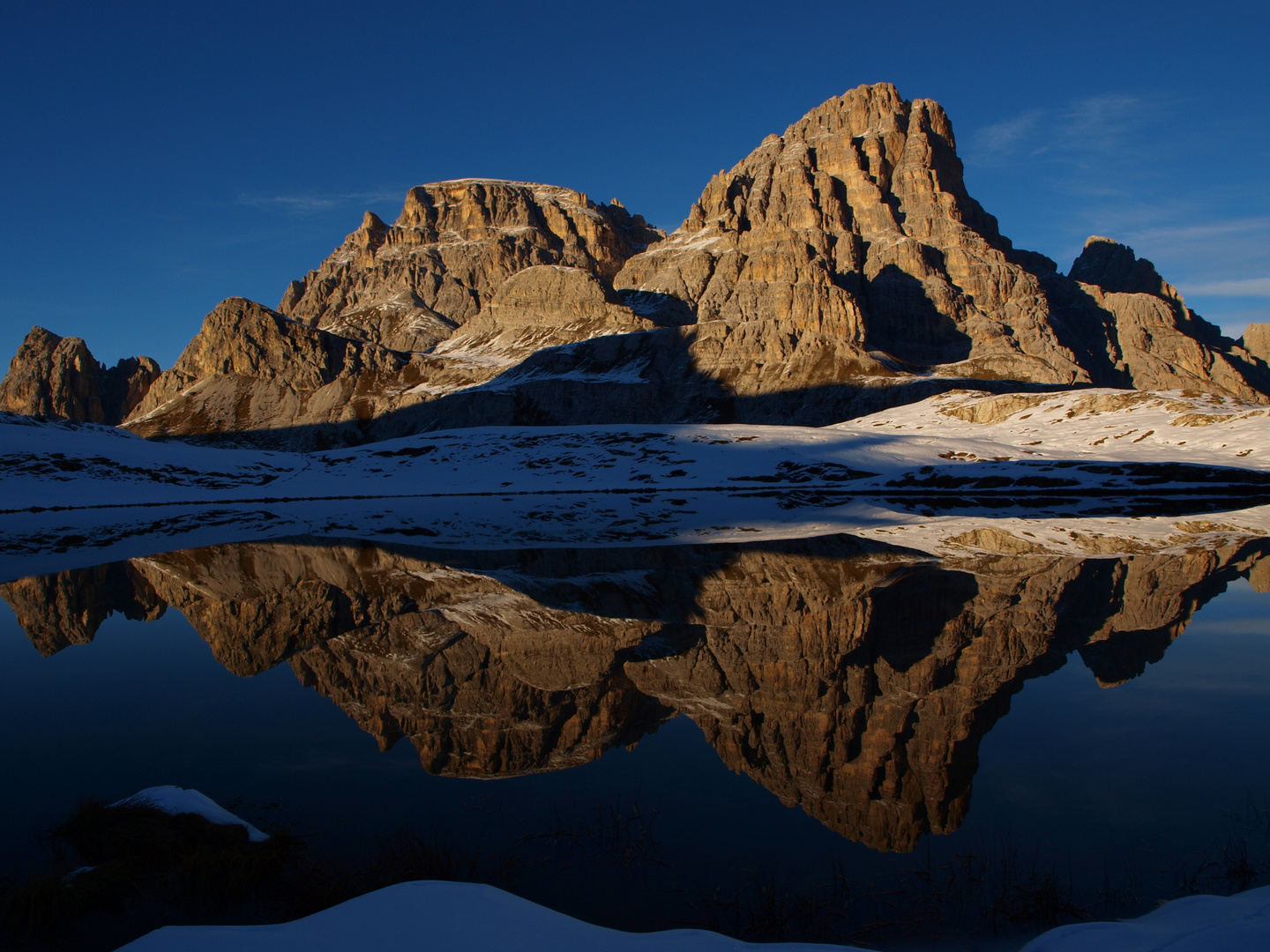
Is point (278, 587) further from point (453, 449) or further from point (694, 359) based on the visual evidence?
point (694, 359)

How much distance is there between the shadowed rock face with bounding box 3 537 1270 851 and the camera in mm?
6926

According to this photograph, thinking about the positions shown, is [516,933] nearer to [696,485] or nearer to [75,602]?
[75,602]

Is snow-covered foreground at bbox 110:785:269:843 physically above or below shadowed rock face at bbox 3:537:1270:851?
below

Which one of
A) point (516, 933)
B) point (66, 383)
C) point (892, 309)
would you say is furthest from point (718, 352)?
point (66, 383)

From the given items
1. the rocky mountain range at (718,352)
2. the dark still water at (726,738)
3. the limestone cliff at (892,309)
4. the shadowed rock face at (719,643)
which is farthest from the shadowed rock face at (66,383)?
the dark still water at (726,738)

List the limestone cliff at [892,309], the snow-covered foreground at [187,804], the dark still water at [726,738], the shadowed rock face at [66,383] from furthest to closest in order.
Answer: the shadowed rock face at [66,383]
the limestone cliff at [892,309]
the snow-covered foreground at [187,804]
the dark still water at [726,738]

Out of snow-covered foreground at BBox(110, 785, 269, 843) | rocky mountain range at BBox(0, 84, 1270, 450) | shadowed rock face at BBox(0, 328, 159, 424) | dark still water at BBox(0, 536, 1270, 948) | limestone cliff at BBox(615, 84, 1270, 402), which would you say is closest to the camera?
dark still water at BBox(0, 536, 1270, 948)

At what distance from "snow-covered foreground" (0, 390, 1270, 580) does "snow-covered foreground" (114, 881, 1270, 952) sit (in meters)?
14.3

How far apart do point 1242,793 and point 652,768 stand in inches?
188

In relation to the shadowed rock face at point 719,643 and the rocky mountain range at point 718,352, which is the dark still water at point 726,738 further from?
the rocky mountain range at point 718,352

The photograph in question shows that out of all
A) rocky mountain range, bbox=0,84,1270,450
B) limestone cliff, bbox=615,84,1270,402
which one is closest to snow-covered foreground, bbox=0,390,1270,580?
rocky mountain range, bbox=0,84,1270,450

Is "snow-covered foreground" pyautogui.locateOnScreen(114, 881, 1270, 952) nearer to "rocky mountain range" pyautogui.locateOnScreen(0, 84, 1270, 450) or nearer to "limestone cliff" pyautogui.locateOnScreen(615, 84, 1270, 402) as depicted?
"rocky mountain range" pyautogui.locateOnScreen(0, 84, 1270, 450)

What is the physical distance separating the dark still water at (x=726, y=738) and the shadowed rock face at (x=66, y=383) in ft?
714

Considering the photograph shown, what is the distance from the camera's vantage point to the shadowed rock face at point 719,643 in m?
6.93
